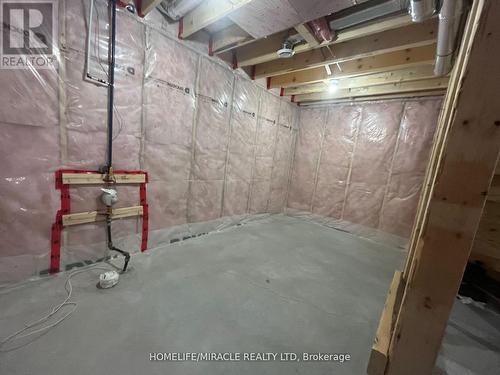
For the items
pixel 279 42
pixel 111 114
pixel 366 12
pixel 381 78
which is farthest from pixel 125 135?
pixel 381 78

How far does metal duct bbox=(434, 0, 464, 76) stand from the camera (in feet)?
4.10

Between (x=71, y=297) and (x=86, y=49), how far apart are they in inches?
78.9

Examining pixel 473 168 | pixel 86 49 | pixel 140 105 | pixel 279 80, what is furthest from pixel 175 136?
pixel 473 168

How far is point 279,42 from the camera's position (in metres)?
2.35

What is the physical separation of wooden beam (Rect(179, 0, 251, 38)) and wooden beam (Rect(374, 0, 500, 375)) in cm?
167

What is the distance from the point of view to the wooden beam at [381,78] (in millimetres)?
2625

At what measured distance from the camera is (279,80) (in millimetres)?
3473

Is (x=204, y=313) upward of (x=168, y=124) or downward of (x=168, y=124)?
downward

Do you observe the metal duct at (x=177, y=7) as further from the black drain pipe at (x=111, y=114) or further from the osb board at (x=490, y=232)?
the osb board at (x=490, y=232)

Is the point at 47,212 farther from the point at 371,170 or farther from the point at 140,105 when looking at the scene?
the point at 371,170

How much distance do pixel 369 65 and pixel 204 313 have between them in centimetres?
324

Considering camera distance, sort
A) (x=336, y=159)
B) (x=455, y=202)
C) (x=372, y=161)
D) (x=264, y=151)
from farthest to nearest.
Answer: (x=336, y=159)
(x=264, y=151)
(x=372, y=161)
(x=455, y=202)

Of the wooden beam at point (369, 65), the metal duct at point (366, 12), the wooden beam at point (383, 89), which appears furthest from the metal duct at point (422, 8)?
the wooden beam at point (383, 89)

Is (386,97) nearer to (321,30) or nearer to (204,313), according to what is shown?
(321,30)
